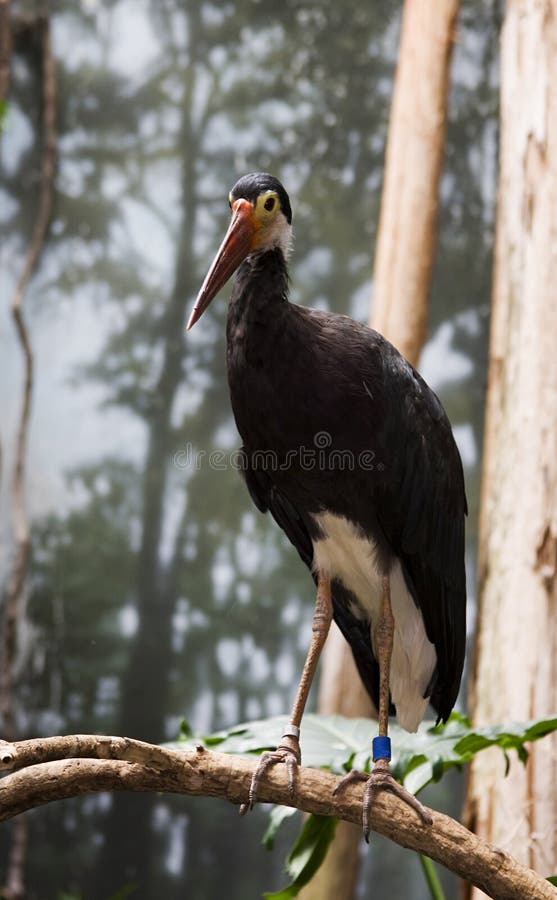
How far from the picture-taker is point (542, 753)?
224 cm

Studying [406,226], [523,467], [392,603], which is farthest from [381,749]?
[406,226]

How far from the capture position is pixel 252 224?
179cm

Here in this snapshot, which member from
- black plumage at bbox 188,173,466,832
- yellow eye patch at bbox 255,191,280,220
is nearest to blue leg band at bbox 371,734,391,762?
black plumage at bbox 188,173,466,832

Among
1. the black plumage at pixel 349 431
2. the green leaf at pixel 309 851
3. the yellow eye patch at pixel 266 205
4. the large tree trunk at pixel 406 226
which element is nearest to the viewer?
the black plumage at pixel 349 431

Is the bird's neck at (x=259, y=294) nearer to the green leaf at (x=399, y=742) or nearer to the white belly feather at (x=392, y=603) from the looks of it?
the white belly feather at (x=392, y=603)

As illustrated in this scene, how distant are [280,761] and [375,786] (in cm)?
17

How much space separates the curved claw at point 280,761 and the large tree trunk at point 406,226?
1.15 meters

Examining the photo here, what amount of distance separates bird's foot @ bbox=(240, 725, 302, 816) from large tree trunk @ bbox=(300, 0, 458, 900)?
1.13 m

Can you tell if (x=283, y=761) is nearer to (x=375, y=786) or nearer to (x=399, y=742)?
(x=375, y=786)

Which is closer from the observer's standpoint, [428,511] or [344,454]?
[344,454]

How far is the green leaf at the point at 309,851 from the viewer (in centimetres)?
195

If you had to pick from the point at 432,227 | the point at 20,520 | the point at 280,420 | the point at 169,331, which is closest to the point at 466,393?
the point at 432,227

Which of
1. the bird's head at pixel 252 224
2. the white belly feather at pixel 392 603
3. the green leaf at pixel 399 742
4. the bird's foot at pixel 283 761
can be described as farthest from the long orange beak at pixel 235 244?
the green leaf at pixel 399 742

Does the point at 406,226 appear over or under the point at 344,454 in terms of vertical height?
over
